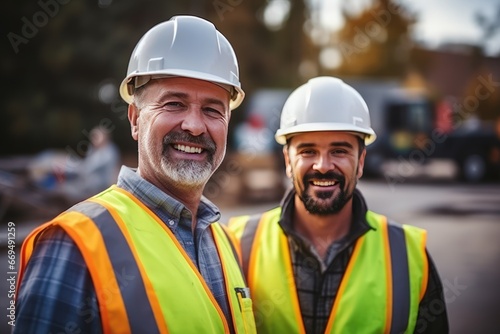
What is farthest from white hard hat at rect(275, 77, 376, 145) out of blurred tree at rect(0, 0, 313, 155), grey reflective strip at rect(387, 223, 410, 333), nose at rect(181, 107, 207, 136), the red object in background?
Result: the red object in background

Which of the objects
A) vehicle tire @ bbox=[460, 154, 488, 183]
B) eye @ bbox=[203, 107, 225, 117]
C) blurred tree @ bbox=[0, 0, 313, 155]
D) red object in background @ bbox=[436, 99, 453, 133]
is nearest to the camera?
eye @ bbox=[203, 107, 225, 117]

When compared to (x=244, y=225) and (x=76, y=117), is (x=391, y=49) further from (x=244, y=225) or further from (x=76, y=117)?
(x=244, y=225)

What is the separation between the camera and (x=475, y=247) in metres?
9.47

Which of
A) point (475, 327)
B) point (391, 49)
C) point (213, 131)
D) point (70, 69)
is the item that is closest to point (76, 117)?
point (70, 69)

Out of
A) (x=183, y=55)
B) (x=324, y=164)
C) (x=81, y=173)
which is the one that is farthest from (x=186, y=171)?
(x=81, y=173)

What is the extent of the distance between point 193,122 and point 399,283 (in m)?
1.43

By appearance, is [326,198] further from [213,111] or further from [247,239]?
[213,111]

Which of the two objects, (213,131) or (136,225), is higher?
(213,131)

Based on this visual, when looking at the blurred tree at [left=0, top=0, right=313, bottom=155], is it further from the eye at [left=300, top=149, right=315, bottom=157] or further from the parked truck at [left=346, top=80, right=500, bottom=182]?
the eye at [left=300, top=149, right=315, bottom=157]

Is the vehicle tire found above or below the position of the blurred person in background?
above

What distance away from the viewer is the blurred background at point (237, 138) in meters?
9.54

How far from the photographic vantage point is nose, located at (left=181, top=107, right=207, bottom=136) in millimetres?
2292

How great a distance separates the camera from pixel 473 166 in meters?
18.4

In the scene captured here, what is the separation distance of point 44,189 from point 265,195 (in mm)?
5420
